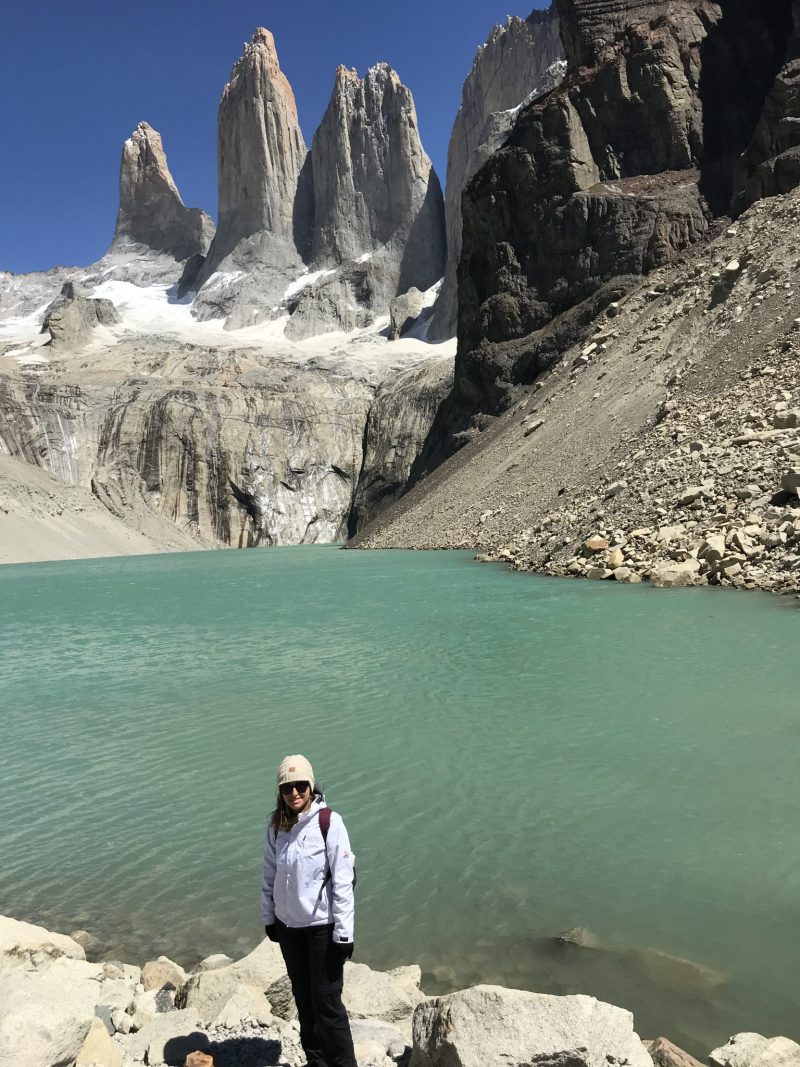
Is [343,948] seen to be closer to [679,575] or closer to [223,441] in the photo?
[679,575]

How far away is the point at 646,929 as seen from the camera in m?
4.23

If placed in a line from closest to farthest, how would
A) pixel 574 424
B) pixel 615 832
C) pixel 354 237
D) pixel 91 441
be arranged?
pixel 615 832
pixel 574 424
pixel 91 441
pixel 354 237

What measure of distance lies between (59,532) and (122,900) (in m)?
51.8

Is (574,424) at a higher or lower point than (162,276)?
lower

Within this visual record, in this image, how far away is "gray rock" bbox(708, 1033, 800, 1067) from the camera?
2848 millimetres

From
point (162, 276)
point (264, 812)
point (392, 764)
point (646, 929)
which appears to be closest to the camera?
point (646, 929)

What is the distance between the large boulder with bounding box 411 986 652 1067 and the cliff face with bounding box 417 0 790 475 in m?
40.3

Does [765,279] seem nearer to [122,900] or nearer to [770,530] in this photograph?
[770,530]

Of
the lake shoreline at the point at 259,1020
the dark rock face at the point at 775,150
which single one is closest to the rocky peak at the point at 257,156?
the dark rock face at the point at 775,150

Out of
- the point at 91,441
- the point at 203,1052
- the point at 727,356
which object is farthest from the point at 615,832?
the point at 91,441

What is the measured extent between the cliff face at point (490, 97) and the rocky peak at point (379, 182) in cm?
423

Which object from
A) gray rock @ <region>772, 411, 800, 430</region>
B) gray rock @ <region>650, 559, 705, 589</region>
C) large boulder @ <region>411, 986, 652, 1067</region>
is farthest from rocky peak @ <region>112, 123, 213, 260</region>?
large boulder @ <region>411, 986, 652, 1067</region>

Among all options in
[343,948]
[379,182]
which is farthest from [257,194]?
[343,948]

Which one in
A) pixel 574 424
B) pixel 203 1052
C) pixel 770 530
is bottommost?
pixel 203 1052
